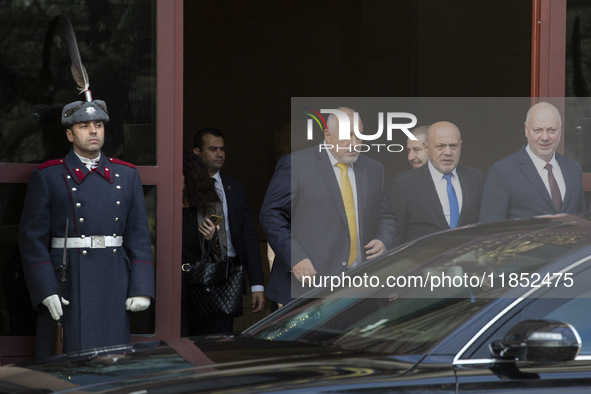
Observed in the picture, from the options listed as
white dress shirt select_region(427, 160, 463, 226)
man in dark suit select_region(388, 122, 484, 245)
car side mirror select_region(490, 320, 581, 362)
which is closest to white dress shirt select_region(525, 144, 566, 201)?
man in dark suit select_region(388, 122, 484, 245)

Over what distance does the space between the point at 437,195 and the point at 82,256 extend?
219 cm

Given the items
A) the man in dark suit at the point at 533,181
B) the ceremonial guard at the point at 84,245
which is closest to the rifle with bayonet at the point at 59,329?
the ceremonial guard at the point at 84,245

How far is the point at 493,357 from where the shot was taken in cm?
247

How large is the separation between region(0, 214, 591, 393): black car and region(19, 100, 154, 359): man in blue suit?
1501 mm

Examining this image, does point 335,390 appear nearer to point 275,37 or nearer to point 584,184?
point 584,184

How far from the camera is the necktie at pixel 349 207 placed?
16.5 ft

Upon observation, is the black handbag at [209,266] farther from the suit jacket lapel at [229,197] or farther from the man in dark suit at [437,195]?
Result: the man in dark suit at [437,195]

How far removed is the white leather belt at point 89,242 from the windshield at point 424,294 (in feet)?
4.96

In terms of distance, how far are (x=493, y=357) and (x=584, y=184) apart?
3.76 metres

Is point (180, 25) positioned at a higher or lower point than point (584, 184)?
higher

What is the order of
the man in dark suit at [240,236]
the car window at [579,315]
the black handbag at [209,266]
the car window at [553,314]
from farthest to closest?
the man in dark suit at [240,236] → the black handbag at [209,266] → the car window at [579,315] → the car window at [553,314]

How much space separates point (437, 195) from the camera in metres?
5.12

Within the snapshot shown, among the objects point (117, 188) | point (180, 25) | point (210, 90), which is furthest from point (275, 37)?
point (117, 188)

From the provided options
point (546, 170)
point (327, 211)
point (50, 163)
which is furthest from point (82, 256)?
point (546, 170)
